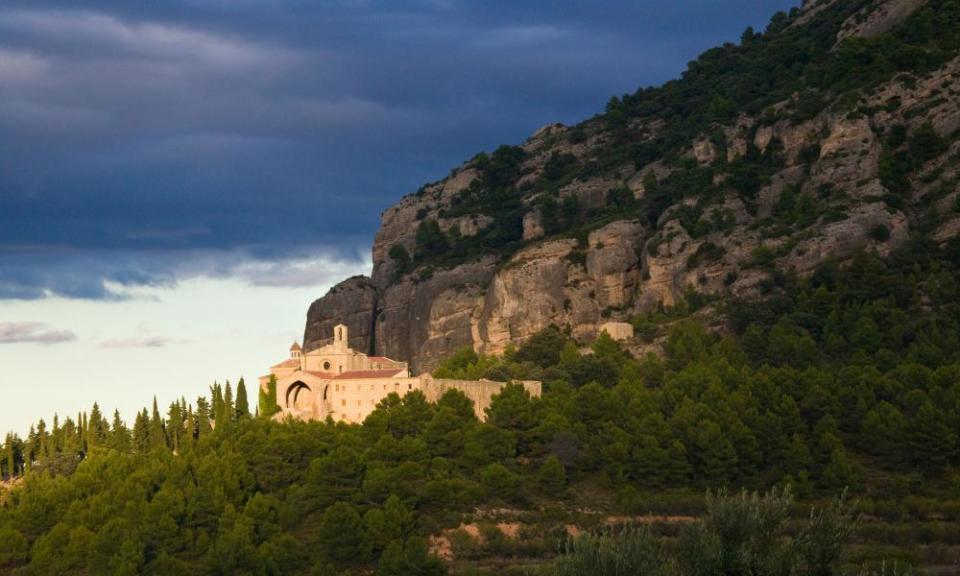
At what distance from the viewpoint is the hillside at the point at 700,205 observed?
10881 cm

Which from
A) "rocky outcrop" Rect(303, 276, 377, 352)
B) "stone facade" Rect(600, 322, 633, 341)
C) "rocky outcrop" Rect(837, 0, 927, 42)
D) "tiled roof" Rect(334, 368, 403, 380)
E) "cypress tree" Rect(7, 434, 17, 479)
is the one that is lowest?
"cypress tree" Rect(7, 434, 17, 479)

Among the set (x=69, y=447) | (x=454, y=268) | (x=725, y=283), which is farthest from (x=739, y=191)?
(x=69, y=447)

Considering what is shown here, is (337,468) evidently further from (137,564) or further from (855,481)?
(855,481)

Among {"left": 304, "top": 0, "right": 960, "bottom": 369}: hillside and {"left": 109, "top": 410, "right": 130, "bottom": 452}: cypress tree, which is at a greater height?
{"left": 304, "top": 0, "right": 960, "bottom": 369}: hillside

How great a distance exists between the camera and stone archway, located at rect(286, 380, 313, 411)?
96.7 metres

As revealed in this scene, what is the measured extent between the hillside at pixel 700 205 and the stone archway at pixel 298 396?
853 inches

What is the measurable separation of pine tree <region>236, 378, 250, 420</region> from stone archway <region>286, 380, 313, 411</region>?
9.87ft

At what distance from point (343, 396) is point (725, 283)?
30.2 metres

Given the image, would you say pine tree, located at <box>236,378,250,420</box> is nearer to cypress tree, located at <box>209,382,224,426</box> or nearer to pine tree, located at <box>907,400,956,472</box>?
cypress tree, located at <box>209,382,224,426</box>

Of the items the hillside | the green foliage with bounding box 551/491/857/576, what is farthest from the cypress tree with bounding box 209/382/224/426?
the green foliage with bounding box 551/491/857/576

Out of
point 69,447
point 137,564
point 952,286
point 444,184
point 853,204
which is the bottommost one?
point 137,564

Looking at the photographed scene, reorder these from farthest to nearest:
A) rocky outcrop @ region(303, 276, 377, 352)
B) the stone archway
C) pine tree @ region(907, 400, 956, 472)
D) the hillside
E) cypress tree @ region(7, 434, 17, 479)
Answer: rocky outcrop @ region(303, 276, 377, 352) < the hillside < cypress tree @ region(7, 434, 17, 479) < the stone archway < pine tree @ region(907, 400, 956, 472)

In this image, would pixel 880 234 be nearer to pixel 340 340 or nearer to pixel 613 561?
pixel 340 340

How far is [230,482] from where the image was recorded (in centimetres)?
8281
